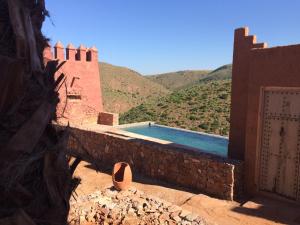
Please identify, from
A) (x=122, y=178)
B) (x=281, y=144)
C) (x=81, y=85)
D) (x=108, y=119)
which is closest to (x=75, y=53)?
(x=81, y=85)

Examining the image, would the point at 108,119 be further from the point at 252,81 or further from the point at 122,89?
the point at 122,89

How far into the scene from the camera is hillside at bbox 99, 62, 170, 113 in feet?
171

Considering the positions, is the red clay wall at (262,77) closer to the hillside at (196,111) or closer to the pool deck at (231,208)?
the pool deck at (231,208)

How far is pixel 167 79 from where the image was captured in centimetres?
9700

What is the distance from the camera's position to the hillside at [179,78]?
3584 inches

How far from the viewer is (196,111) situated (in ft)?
83.9

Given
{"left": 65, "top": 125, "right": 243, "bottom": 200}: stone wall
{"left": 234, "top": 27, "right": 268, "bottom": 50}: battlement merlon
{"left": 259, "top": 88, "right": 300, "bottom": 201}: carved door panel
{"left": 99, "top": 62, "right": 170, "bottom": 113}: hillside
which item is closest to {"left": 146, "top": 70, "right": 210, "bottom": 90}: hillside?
{"left": 99, "top": 62, "right": 170, "bottom": 113}: hillside

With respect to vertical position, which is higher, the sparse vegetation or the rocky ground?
the sparse vegetation

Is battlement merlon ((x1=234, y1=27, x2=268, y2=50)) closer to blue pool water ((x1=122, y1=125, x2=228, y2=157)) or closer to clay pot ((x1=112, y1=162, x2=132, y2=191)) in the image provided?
clay pot ((x1=112, y1=162, x2=132, y2=191))

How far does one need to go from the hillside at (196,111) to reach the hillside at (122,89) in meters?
20.0

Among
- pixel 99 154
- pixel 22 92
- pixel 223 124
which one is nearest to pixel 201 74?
pixel 223 124

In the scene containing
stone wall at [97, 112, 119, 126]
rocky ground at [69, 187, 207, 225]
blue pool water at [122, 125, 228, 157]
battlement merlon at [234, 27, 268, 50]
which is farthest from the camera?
stone wall at [97, 112, 119, 126]

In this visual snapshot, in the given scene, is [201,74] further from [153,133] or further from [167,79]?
[153,133]

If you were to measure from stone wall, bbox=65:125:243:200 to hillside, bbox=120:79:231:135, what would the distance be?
9.60 m
